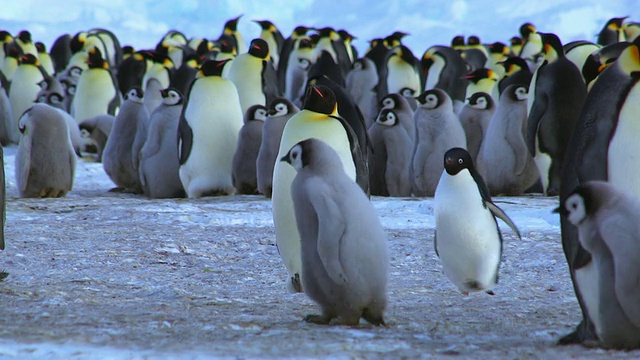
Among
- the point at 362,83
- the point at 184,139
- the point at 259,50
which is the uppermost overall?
the point at 259,50

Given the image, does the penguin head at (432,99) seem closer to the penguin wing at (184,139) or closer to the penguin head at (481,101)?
the penguin head at (481,101)

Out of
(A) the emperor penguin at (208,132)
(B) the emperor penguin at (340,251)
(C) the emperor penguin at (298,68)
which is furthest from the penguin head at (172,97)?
(C) the emperor penguin at (298,68)

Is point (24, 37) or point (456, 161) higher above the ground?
point (24, 37)

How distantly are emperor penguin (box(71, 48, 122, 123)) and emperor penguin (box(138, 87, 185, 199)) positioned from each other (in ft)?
19.5

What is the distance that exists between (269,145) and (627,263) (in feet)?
16.3

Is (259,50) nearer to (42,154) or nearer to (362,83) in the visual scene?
(42,154)

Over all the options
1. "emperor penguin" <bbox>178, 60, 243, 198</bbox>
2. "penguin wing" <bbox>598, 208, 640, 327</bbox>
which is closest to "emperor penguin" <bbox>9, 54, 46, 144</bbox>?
"emperor penguin" <bbox>178, 60, 243, 198</bbox>

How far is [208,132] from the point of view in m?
8.13

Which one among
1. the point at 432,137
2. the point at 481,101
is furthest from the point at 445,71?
the point at 432,137

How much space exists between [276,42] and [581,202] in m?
18.8

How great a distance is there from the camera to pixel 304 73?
643 inches

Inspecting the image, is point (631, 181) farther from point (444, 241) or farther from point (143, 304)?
point (143, 304)

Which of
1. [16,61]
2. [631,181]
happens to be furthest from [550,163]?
[16,61]

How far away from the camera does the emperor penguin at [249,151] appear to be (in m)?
8.02
